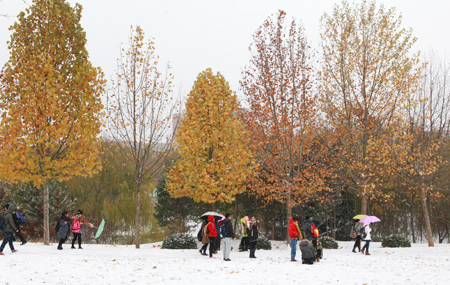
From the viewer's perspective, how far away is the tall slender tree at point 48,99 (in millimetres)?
14461

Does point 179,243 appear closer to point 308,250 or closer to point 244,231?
point 244,231

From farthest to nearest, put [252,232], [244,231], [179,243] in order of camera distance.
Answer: [179,243] < [244,231] < [252,232]

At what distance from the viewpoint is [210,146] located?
1848 centimetres

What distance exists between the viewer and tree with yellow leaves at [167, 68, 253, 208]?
18.0 m

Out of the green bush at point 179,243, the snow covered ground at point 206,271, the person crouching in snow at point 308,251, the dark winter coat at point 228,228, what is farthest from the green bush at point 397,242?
the dark winter coat at point 228,228

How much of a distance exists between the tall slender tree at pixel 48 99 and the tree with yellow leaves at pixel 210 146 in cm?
439

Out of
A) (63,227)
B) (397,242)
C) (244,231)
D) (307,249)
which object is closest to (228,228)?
(307,249)

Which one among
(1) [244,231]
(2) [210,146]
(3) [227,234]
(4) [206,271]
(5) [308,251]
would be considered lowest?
(4) [206,271]

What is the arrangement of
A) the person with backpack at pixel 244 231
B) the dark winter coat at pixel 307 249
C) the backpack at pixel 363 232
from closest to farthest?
1. the dark winter coat at pixel 307 249
2. the person with backpack at pixel 244 231
3. the backpack at pixel 363 232

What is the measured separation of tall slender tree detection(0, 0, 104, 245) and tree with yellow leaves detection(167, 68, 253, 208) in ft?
14.4

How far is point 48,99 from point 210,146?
746 cm

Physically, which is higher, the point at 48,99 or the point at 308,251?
the point at 48,99

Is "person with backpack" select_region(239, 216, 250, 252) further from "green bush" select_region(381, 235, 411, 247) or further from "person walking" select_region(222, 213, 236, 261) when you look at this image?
"green bush" select_region(381, 235, 411, 247)

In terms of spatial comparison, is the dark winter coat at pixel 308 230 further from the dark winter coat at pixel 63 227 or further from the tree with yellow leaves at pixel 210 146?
the dark winter coat at pixel 63 227
